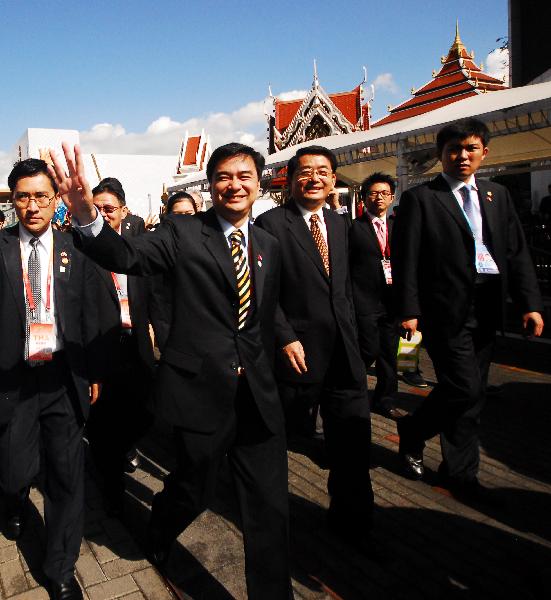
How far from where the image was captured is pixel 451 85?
24.8m

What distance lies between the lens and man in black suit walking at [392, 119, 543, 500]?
3367mm

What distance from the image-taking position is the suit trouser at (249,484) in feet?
7.86

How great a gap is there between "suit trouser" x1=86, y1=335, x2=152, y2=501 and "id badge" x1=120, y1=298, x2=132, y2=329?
9cm

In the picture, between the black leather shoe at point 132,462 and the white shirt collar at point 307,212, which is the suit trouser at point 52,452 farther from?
the white shirt collar at point 307,212

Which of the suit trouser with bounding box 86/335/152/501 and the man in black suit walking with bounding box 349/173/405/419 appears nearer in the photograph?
the suit trouser with bounding box 86/335/152/501

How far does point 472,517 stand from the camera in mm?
3316

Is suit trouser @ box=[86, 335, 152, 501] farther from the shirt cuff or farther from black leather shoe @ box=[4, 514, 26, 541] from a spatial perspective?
the shirt cuff

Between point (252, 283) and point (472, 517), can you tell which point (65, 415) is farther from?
point (472, 517)

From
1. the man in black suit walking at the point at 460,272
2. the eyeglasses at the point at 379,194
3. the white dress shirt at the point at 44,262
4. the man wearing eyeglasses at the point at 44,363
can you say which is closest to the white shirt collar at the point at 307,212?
the man in black suit walking at the point at 460,272

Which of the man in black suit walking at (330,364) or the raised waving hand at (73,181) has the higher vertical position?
the raised waving hand at (73,181)

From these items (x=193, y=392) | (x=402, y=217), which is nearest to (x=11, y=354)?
(x=193, y=392)

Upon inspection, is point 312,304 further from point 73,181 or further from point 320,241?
point 73,181

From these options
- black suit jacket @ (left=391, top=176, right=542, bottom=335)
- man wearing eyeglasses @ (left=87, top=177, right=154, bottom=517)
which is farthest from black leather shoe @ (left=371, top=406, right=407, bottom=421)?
man wearing eyeglasses @ (left=87, top=177, right=154, bottom=517)

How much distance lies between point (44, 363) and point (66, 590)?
1067 mm
